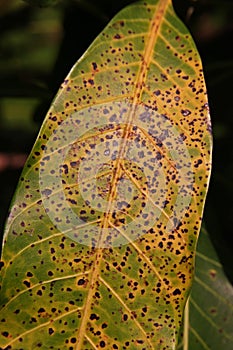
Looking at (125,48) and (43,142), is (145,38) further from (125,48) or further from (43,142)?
(43,142)

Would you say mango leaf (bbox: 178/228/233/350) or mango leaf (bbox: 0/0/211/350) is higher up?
mango leaf (bbox: 0/0/211/350)

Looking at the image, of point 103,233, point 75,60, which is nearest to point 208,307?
point 103,233

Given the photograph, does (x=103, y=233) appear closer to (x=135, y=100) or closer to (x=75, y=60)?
(x=135, y=100)

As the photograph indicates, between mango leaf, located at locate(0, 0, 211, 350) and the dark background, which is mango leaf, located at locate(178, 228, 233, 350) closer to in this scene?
the dark background

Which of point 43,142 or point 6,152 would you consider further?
point 6,152

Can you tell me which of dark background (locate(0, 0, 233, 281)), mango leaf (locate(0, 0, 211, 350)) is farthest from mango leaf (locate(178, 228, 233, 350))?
mango leaf (locate(0, 0, 211, 350))

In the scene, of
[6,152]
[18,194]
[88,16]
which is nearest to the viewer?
[18,194]

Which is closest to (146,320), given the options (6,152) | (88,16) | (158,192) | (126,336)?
(126,336)

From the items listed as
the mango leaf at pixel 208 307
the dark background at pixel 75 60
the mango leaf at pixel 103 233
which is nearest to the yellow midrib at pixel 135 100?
the mango leaf at pixel 103 233
